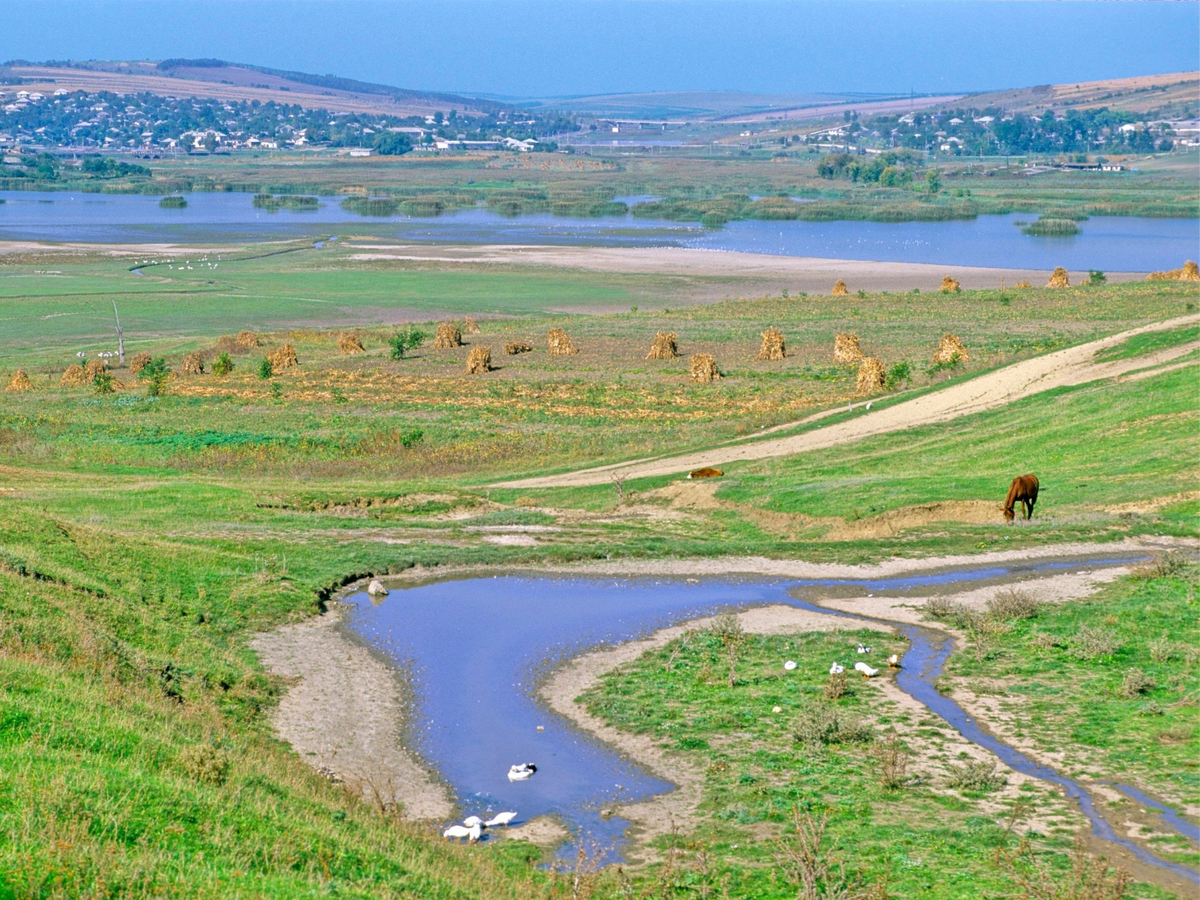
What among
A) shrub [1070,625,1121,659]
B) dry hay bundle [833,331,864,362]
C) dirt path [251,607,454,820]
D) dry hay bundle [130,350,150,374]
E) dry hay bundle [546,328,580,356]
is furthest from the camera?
dry hay bundle [546,328,580,356]

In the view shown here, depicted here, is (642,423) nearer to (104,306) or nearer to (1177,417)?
(1177,417)

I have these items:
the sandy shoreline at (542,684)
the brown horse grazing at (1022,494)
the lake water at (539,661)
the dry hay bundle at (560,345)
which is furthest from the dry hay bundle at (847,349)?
the lake water at (539,661)

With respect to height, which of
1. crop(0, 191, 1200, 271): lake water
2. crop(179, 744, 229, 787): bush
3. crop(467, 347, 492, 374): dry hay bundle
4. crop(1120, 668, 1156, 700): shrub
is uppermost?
crop(0, 191, 1200, 271): lake water

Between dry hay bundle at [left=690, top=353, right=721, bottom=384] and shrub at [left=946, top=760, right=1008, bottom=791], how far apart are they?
42683 millimetres

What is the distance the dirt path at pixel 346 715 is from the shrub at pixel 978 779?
20.8ft

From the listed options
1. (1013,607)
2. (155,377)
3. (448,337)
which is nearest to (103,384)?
(155,377)

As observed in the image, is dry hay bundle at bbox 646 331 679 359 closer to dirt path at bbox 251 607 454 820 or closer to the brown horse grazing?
the brown horse grazing

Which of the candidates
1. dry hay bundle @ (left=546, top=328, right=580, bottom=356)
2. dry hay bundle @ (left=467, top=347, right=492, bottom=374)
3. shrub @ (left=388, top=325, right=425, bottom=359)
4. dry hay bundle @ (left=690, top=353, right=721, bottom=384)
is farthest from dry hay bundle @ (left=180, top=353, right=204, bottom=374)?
dry hay bundle @ (left=690, top=353, right=721, bottom=384)

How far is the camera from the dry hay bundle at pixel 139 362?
65.8 m

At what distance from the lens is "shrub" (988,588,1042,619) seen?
23.1 meters

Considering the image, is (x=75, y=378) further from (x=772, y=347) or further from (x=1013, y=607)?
(x=1013, y=607)

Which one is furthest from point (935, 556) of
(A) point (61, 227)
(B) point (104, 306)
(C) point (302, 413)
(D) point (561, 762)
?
(A) point (61, 227)

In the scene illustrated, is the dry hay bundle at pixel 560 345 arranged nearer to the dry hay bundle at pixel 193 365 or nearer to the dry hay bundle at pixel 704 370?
the dry hay bundle at pixel 704 370

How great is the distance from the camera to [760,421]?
1907 inches
